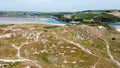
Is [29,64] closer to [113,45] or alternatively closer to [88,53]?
[88,53]

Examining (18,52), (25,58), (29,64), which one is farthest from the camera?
(18,52)

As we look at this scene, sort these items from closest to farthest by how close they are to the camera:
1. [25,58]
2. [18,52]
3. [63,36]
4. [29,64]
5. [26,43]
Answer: [29,64] → [25,58] → [18,52] → [26,43] → [63,36]

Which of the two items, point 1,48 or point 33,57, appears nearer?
point 33,57

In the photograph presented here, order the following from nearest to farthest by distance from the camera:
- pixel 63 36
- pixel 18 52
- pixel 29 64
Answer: pixel 29 64 → pixel 18 52 → pixel 63 36

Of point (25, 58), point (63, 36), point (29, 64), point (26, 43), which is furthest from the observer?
point (63, 36)

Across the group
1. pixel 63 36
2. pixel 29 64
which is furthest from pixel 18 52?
pixel 63 36

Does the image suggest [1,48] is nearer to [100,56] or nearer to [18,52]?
[18,52]

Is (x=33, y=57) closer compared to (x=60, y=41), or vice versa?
(x=33, y=57)

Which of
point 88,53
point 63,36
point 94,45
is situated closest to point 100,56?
point 88,53
